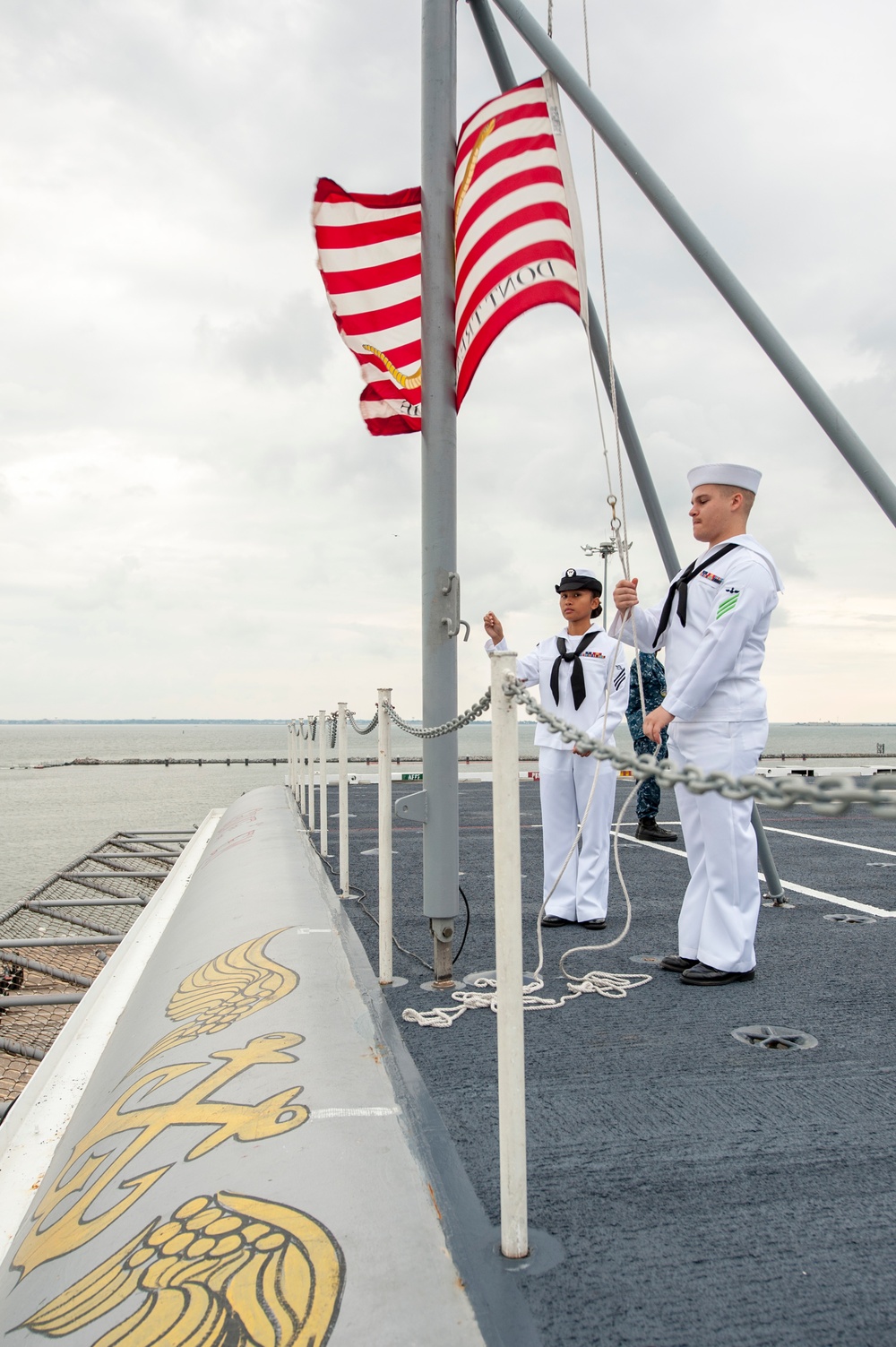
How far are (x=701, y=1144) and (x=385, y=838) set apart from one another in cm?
162

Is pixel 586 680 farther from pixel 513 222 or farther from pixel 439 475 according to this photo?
pixel 513 222

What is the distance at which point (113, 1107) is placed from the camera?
204cm

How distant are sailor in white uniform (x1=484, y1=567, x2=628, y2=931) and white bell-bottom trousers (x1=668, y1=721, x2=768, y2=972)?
952mm

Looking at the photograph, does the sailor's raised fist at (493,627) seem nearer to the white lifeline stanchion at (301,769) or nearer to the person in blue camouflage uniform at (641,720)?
the person in blue camouflage uniform at (641,720)

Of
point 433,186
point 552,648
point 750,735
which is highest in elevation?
point 433,186

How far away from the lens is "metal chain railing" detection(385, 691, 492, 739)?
198 cm

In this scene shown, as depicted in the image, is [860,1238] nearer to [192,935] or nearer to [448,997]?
[448,997]

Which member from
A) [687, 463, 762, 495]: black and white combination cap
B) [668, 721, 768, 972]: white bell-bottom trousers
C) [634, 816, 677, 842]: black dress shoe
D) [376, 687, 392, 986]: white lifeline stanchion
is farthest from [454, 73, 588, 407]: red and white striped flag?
[634, 816, 677, 842]: black dress shoe

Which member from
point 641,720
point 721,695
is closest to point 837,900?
point 721,695

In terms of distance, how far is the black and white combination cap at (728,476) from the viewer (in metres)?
3.39

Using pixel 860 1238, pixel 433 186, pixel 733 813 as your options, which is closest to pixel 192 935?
pixel 733 813

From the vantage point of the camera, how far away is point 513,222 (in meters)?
3.17

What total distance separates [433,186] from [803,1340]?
3584 mm

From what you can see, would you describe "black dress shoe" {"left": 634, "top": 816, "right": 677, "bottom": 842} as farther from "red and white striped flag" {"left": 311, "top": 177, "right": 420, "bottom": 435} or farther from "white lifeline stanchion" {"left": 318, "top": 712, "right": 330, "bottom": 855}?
"red and white striped flag" {"left": 311, "top": 177, "right": 420, "bottom": 435}
